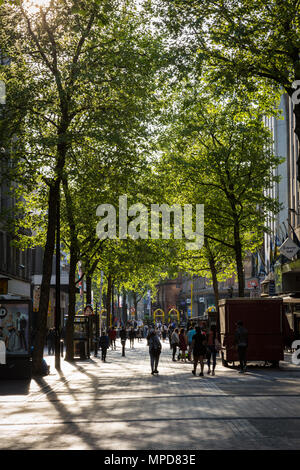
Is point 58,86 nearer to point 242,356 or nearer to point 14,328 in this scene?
point 14,328

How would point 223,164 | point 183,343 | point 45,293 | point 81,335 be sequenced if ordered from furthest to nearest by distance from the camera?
point 81,335
point 223,164
point 183,343
point 45,293

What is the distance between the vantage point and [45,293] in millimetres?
28062

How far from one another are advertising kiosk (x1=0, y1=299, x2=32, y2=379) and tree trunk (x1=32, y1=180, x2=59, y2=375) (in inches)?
76.5

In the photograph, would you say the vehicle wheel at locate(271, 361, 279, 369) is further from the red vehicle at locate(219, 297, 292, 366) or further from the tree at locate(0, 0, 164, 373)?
the tree at locate(0, 0, 164, 373)

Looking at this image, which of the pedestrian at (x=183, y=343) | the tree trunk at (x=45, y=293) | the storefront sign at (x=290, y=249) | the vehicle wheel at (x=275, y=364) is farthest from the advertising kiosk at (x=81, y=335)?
the vehicle wheel at (x=275, y=364)

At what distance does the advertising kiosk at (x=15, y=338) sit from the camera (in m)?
25.2

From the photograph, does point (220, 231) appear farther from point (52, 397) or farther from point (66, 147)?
point (52, 397)

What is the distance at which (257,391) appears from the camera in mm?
19828

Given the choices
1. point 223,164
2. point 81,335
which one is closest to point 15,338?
point 81,335

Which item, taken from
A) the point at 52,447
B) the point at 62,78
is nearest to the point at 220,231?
the point at 62,78

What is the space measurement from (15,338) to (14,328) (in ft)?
1.16

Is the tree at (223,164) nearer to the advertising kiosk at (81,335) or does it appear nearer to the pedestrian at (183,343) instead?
the pedestrian at (183,343)

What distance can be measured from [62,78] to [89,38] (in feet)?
8.39

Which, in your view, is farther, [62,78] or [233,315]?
[233,315]
